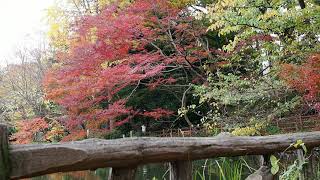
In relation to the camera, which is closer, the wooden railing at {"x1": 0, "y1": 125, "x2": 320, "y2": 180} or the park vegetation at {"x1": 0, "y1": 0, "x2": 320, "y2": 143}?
the wooden railing at {"x1": 0, "y1": 125, "x2": 320, "y2": 180}

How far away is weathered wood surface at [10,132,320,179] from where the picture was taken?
Answer: 4.93ft

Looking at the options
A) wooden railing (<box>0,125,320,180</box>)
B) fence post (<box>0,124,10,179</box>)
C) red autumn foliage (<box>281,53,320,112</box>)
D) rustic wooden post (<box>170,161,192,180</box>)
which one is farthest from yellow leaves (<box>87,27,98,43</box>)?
fence post (<box>0,124,10,179</box>)

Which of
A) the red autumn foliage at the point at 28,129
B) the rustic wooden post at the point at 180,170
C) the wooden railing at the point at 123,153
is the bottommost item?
the rustic wooden post at the point at 180,170

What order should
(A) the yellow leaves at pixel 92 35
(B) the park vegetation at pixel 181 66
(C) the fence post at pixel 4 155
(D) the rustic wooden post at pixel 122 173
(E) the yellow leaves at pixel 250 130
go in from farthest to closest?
(A) the yellow leaves at pixel 92 35, (E) the yellow leaves at pixel 250 130, (B) the park vegetation at pixel 181 66, (D) the rustic wooden post at pixel 122 173, (C) the fence post at pixel 4 155

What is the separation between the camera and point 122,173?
1.91 meters

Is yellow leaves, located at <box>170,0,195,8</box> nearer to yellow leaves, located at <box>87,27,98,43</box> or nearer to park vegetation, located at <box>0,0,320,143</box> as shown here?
park vegetation, located at <box>0,0,320,143</box>

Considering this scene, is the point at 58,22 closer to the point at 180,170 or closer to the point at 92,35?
the point at 92,35

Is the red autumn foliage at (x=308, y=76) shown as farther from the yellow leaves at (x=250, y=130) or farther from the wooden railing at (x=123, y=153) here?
the wooden railing at (x=123, y=153)

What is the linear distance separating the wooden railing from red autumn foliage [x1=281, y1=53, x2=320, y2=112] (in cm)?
363

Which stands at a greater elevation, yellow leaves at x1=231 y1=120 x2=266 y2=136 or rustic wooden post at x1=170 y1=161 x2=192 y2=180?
yellow leaves at x1=231 y1=120 x2=266 y2=136

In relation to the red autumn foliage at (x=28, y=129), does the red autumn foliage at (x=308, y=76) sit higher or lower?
higher

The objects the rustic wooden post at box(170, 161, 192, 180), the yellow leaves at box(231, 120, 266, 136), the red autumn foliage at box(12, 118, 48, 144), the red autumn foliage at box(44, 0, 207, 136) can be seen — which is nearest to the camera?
the rustic wooden post at box(170, 161, 192, 180)

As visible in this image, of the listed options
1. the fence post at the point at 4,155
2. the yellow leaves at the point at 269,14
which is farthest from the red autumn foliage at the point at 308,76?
the fence post at the point at 4,155

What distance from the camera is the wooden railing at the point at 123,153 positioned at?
4.86ft
